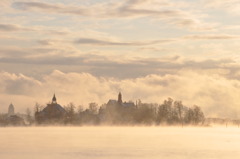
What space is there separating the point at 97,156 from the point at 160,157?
369 inches

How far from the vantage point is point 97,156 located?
68.7m

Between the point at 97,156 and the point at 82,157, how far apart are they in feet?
11.1

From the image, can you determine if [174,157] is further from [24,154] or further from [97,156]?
[24,154]

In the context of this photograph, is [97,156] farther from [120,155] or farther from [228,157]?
[228,157]

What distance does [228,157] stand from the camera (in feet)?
235

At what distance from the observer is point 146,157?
67.7 meters

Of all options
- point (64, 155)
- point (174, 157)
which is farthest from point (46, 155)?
point (174, 157)

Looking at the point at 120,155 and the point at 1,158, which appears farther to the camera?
the point at 120,155

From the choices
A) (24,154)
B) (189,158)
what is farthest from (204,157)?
(24,154)

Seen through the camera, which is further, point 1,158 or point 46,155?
point 46,155

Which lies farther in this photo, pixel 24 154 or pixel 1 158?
pixel 24 154

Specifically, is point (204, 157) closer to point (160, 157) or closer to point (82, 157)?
point (160, 157)

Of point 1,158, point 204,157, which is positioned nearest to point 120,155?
point 204,157

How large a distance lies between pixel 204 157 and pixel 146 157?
9337 millimetres
